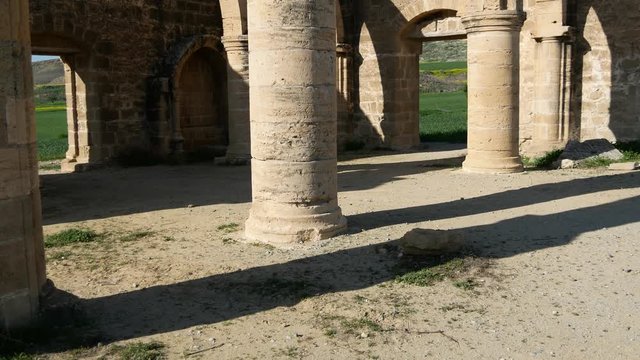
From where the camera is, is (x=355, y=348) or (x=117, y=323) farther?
(x=117, y=323)

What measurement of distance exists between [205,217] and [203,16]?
29.0 feet

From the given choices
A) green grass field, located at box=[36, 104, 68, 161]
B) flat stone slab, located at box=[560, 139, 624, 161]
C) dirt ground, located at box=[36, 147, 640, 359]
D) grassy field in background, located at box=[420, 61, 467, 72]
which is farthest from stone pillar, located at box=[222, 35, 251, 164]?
grassy field in background, located at box=[420, 61, 467, 72]

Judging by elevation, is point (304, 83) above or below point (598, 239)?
above

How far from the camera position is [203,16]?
52.3 feet

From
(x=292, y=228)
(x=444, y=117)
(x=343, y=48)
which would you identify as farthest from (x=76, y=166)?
(x=444, y=117)

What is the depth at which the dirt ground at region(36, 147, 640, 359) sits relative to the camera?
4.34 meters

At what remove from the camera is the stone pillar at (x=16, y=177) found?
13.8ft

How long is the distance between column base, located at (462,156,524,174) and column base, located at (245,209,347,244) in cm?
532

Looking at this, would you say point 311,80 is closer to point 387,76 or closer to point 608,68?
point 608,68

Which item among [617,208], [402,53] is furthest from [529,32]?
[617,208]

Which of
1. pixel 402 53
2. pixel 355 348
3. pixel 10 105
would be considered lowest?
pixel 355 348

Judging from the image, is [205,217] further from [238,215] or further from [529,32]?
[529,32]

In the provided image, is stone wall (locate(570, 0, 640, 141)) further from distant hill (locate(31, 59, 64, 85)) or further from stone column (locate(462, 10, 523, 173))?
distant hill (locate(31, 59, 64, 85))

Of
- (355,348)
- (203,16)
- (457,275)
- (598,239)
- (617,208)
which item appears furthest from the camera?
(203,16)
